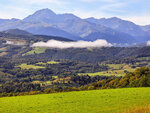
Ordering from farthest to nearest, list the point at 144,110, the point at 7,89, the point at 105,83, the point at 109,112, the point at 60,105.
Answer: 1. the point at 7,89
2. the point at 105,83
3. the point at 60,105
4. the point at 109,112
5. the point at 144,110

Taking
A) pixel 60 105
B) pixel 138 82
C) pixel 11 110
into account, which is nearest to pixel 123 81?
pixel 138 82

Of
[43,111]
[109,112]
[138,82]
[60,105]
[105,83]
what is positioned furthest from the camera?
[105,83]

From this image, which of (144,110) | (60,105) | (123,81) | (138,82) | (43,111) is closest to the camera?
(144,110)

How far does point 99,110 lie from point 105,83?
5917cm

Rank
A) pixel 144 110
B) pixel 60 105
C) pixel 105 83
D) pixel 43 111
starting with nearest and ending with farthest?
pixel 144 110 < pixel 43 111 < pixel 60 105 < pixel 105 83

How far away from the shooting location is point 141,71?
86.1 meters

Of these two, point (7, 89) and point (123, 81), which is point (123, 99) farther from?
point (7, 89)

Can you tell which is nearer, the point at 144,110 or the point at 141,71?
the point at 144,110

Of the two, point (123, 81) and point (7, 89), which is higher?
point (123, 81)

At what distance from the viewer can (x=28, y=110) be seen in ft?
120

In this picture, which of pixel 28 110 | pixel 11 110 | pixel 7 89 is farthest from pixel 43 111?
pixel 7 89

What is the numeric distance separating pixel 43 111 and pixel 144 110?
1566 centimetres

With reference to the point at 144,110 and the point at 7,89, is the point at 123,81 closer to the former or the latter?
the point at 144,110

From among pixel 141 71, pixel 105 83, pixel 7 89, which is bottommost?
pixel 7 89
